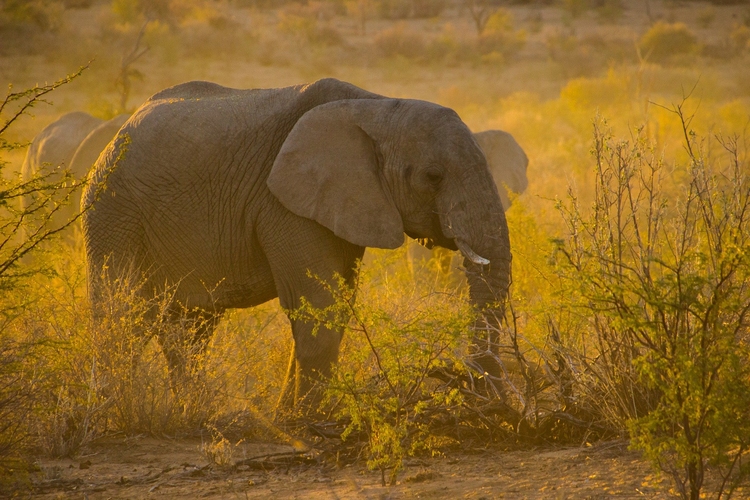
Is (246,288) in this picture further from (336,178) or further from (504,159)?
(504,159)

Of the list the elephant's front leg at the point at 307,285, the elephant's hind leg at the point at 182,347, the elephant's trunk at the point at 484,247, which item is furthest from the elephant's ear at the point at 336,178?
the elephant's hind leg at the point at 182,347

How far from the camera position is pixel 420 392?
485 centimetres

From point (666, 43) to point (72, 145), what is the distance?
98.6 feet

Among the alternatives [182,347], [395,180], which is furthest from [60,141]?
[395,180]

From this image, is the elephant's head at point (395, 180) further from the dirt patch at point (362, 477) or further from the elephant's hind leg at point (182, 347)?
the dirt patch at point (362, 477)

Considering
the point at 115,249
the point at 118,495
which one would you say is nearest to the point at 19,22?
the point at 115,249

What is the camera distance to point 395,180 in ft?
19.1

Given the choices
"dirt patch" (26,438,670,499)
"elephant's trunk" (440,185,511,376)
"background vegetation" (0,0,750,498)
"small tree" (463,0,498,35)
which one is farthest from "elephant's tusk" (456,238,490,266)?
"small tree" (463,0,498,35)

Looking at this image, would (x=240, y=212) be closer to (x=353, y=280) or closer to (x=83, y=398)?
(x=353, y=280)

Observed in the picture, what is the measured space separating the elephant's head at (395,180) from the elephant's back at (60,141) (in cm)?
593

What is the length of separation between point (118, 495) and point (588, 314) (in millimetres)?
2403

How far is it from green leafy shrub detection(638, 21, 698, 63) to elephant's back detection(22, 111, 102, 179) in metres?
28.6

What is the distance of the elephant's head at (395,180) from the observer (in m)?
5.55

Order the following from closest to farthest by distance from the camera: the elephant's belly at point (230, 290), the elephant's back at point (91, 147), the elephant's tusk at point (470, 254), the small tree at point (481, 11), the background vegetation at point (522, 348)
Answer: the background vegetation at point (522, 348) < the elephant's tusk at point (470, 254) < the elephant's belly at point (230, 290) < the elephant's back at point (91, 147) < the small tree at point (481, 11)
